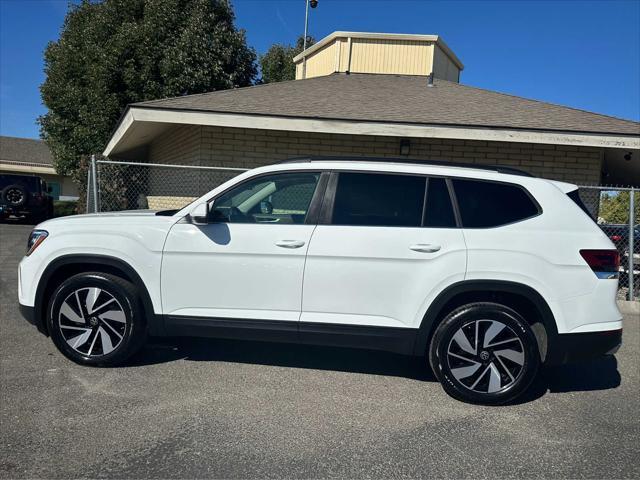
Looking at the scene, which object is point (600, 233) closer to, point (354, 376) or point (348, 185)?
point (348, 185)

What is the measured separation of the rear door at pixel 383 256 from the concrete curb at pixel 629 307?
4954mm

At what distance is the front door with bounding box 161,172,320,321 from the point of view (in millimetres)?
3879

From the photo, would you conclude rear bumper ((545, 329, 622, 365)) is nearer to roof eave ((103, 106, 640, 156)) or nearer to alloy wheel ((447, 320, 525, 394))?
alloy wheel ((447, 320, 525, 394))

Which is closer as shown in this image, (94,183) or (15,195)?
(94,183)

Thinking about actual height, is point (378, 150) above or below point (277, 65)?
below

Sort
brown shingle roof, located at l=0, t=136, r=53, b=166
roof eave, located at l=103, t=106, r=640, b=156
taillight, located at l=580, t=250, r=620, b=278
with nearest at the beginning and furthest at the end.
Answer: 1. taillight, located at l=580, t=250, r=620, b=278
2. roof eave, located at l=103, t=106, r=640, b=156
3. brown shingle roof, located at l=0, t=136, r=53, b=166

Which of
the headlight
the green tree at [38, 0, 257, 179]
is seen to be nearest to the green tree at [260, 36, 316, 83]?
the green tree at [38, 0, 257, 179]

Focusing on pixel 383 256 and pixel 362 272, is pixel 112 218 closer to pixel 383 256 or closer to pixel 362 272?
pixel 362 272

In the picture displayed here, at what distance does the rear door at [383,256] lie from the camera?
377 cm

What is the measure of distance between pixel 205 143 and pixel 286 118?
2.06m

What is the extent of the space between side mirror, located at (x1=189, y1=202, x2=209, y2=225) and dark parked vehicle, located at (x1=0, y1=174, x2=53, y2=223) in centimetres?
1766

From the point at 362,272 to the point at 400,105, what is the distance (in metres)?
6.16

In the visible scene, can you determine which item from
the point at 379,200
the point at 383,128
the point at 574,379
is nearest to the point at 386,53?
the point at 383,128

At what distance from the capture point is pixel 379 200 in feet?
13.0
